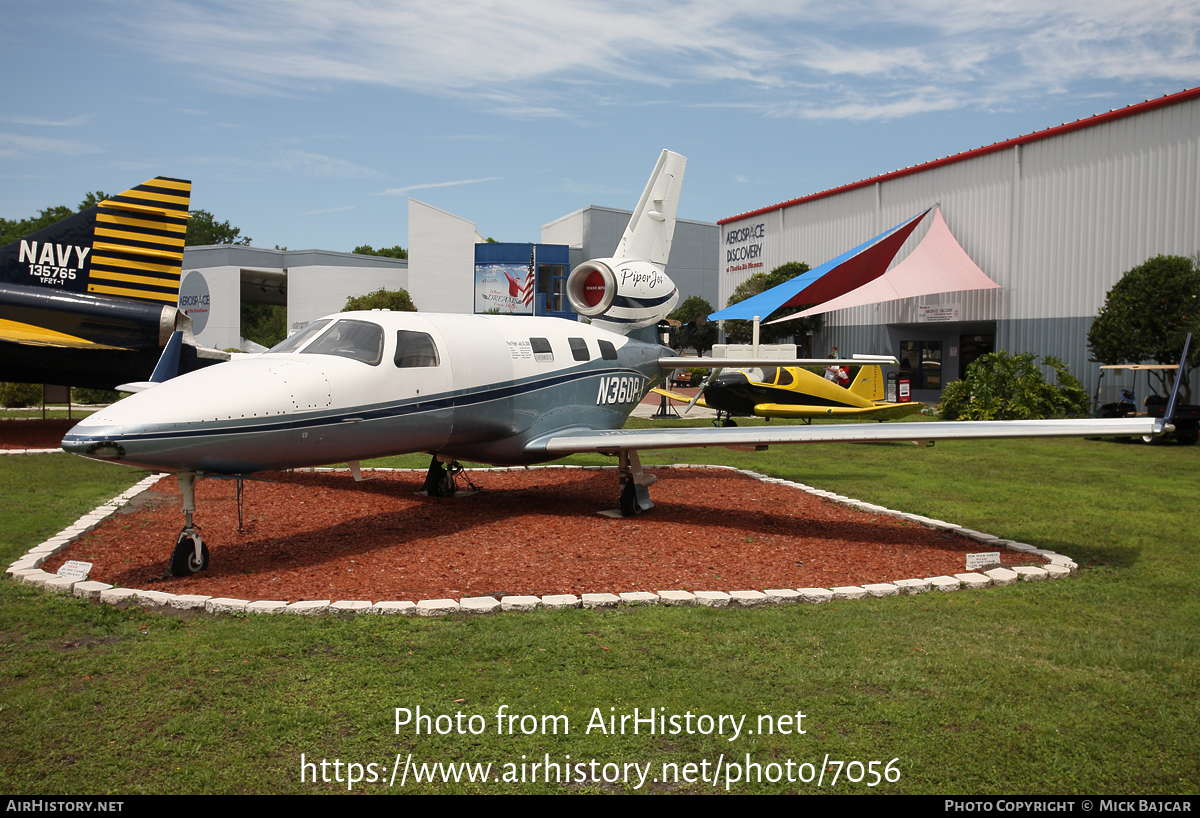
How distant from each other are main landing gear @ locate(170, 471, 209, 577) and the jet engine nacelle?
22.3 feet

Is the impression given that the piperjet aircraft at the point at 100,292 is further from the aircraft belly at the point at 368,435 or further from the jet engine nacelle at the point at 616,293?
the aircraft belly at the point at 368,435

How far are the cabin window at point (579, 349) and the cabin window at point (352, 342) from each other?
3276 millimetres

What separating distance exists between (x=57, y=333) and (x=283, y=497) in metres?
8.58

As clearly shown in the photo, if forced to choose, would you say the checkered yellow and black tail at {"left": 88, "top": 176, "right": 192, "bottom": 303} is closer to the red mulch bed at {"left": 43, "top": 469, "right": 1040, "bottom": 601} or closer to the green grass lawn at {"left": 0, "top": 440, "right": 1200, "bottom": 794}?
the red mulch bed at {"left": 43, "top": 469, "right": 1040, "bottom": 601}

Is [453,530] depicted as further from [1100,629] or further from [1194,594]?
[1194,594]

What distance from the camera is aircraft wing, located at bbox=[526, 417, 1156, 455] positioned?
7.39 metres

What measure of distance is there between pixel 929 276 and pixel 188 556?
89.4ft

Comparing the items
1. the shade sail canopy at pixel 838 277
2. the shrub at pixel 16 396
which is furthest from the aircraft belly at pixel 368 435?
the shrub at pixel 16 396

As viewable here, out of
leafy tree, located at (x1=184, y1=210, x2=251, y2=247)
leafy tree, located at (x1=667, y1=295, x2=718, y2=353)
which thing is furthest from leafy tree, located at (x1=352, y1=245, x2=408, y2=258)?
leafy tree, located at (x1=667, y1=295, x2=718, y2=353)

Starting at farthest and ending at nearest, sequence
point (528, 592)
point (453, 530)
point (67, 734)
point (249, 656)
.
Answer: point (453, 530)
point (528, 592)
point (249, 656)
point (67, 734)

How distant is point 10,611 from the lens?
574cm

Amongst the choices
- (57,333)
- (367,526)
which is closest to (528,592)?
(367,526)

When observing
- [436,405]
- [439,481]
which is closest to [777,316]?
[439,481]

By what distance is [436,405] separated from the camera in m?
8.52
